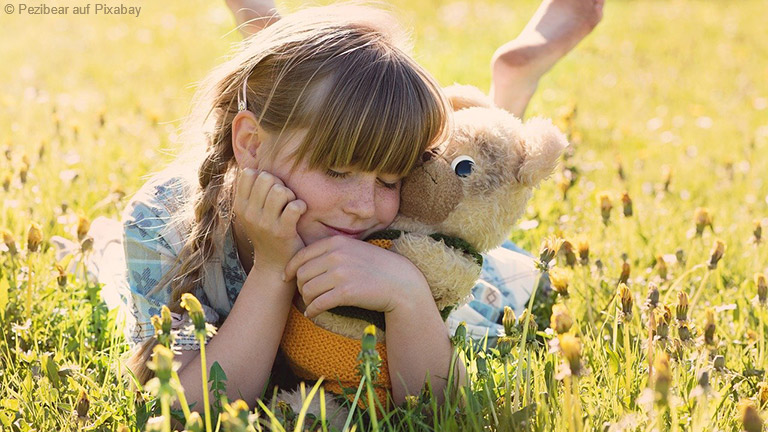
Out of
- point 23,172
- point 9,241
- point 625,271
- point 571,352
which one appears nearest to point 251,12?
point 23,172

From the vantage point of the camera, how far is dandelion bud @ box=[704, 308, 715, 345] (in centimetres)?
170

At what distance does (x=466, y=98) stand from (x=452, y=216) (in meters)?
0.38

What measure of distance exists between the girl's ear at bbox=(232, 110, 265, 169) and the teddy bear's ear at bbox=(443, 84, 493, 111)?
0.46 m

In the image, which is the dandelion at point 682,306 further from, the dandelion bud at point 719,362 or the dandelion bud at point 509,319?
the dandelion bud at point 509,319

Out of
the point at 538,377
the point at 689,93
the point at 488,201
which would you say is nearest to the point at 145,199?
the point at 488,201

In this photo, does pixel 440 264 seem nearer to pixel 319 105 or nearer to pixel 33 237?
pixel 319 105

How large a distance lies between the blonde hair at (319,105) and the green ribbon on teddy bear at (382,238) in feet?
0.44

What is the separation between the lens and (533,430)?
1581mm

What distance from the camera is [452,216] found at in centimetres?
177

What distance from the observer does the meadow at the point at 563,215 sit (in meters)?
1.68

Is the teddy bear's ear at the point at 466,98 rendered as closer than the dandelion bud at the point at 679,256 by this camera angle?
Yes

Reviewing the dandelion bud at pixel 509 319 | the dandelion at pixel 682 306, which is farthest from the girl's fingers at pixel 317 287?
Answer: the dandelion at pixel 682 306

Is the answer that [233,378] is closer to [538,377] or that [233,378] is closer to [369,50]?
[538,377]

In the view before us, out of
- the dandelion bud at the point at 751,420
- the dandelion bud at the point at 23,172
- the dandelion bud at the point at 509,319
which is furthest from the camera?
the dandelion bud at the point at 23,172
